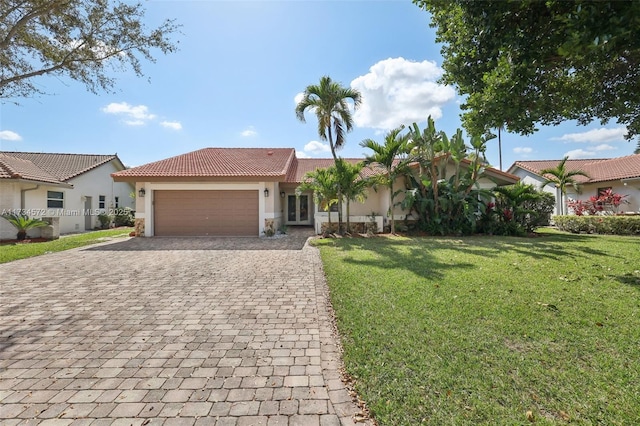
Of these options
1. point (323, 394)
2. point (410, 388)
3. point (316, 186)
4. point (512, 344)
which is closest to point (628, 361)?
point (512, 344)

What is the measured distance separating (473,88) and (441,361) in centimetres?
596

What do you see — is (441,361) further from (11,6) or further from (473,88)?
(11,6)

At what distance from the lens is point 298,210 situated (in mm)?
20922

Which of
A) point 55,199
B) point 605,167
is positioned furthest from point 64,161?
point 605,167

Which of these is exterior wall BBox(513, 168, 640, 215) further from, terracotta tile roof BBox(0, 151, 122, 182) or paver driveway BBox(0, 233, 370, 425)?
terracotta tile roof BBox(0, 151, 122, 182)

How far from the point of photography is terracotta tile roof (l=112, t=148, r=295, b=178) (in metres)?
14.3

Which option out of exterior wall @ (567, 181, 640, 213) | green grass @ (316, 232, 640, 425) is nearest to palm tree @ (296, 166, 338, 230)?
green grass @ (316, 232, 640, 425)

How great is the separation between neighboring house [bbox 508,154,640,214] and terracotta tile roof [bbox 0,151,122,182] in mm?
34065

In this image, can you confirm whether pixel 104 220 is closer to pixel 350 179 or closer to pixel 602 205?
pixel 350 179

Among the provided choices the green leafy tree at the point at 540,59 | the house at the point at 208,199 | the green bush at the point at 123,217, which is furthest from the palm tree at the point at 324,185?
the green bush at the point at 123,217

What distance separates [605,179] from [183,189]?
26.7 m

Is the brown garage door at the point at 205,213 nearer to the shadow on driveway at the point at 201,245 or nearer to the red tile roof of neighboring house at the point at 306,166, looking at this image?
the shadow on driveway at the point at 201,245

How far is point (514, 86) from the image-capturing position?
5395 mm

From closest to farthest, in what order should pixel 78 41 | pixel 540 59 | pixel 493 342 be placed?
pixel 493 342
pixel 540 59
pixel 78 41
